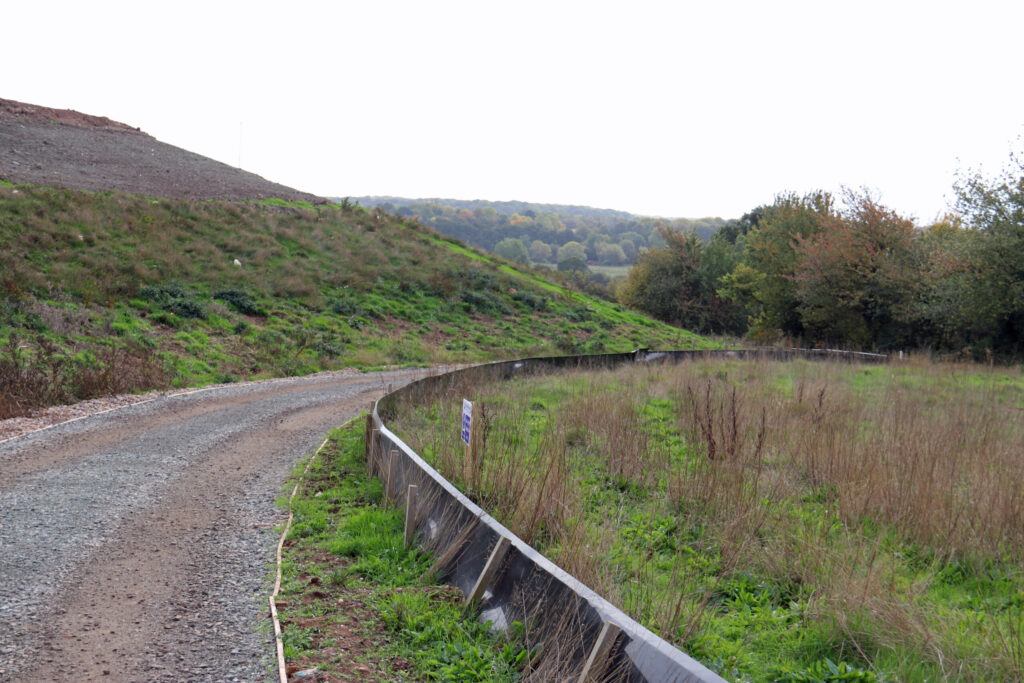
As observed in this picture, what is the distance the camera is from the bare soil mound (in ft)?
121

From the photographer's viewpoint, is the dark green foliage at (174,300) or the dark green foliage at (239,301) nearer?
the dark green foliage at (174,300)

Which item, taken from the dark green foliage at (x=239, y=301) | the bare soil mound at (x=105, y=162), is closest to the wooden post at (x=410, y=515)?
the dark green foliage at (x=239, y=301)

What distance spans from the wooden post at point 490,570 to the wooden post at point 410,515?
5.50 feet

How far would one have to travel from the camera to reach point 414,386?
1402cm

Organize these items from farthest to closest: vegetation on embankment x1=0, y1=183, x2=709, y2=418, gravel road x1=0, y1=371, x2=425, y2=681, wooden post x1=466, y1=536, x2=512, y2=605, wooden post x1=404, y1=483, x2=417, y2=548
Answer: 1. vegetation on embankment x1=0, y1=183, x2=709, y2=418
2. wooden post x1=404, y1=483, x2=417, y2=548
3. wooden post x1=466, y1=536, x2=512, y2=605
4. gravel road x1=0, y1=371, x2=425, y2=681

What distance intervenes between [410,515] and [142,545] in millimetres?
2642

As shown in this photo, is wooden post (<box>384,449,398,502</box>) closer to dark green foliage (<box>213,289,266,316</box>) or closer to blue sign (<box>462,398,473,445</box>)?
blue sign (<box>462,398,473,445</box>)

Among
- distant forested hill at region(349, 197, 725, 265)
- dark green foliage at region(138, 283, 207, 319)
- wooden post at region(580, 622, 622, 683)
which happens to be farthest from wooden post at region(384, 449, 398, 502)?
distant forested hill at region(349, 197, 725, 265)

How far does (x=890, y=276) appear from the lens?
1372 inches

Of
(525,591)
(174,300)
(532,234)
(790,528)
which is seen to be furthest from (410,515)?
(532,234)

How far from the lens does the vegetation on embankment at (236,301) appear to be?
18.4 meters

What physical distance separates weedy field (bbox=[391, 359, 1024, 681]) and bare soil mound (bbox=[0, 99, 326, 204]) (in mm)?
32199

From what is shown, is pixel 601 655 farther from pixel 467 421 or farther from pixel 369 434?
pixel 369 434

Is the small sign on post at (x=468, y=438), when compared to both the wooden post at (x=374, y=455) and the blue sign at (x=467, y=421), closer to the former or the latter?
the blue sign at (x=467, y=421)
